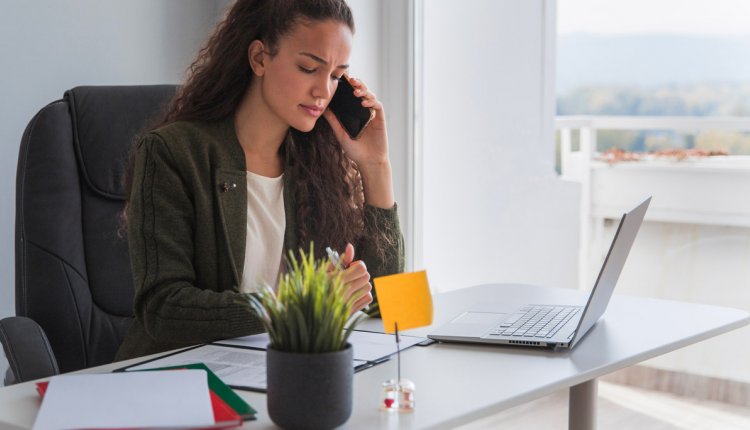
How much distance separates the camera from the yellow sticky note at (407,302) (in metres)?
1.14

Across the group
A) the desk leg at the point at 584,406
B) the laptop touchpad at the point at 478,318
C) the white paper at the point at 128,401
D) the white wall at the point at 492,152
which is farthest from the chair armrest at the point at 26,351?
the white wall at the point at 492,152

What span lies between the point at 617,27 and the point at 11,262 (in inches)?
67.7

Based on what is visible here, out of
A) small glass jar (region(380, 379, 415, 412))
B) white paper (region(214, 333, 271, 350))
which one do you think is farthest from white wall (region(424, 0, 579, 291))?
small glass jar (region(380, 379, 415, 412))

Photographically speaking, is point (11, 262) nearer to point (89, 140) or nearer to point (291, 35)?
point (89, 140)

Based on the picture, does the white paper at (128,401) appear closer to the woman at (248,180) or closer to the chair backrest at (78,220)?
the woman at (248,180)

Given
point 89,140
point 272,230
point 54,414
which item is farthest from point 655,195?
point 54,414

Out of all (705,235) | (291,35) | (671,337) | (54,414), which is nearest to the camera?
(54,414)

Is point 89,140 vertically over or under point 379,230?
over

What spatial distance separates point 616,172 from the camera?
8.04 feet

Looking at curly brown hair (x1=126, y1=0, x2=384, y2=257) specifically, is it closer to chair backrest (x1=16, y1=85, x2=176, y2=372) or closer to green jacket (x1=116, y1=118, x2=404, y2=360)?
green jacket (x1=116, y1=118, x2=404, y2=360)

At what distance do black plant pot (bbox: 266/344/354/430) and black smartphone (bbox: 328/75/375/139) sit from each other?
922 mm

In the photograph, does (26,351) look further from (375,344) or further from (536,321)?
(536,321)

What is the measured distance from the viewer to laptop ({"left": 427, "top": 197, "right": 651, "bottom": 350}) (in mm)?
1335

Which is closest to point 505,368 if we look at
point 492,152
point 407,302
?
point 407,302
